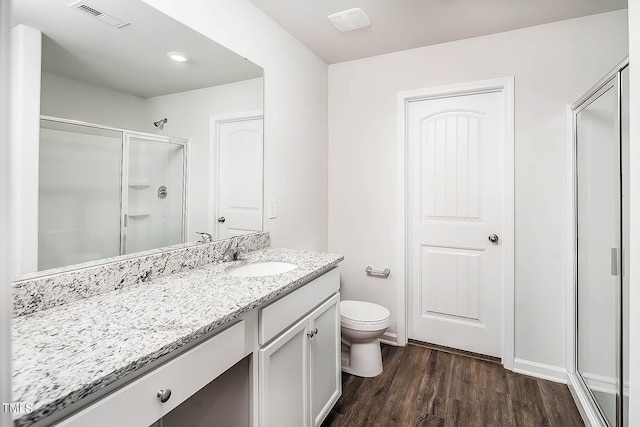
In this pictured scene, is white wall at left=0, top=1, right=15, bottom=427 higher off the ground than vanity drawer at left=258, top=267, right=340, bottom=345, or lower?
higher

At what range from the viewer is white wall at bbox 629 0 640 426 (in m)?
1.08

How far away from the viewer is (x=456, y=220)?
261 centimetres

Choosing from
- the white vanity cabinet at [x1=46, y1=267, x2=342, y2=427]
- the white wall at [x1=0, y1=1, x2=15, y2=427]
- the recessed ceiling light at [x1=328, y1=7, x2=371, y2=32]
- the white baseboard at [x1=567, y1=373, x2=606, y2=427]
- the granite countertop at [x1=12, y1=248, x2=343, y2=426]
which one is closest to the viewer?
the white wall at [x1=0, y1=1, x2=15, y2=427]

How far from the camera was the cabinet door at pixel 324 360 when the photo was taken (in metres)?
1.64

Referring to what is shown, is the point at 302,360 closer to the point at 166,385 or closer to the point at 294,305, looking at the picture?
the point at 294,305

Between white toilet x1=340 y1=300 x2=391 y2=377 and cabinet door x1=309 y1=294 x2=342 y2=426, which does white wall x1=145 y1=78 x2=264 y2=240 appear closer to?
cabinet door x1=309 y1=294 x2=342 y2=426

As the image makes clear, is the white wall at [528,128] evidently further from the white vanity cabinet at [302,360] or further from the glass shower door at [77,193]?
the glass shower door at [77,193]

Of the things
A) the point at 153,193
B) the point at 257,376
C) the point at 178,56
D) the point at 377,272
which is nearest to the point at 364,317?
the point at 377,272

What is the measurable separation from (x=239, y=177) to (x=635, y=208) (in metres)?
1.77

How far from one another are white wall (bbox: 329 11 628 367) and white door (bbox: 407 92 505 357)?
15 cm

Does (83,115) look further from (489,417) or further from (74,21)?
(489,417)

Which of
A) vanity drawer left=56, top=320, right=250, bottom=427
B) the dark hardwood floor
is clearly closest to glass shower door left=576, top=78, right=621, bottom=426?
the dark hardwood floor

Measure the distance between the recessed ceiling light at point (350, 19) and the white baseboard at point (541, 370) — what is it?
2542mm

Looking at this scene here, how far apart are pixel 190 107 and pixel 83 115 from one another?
1.70 ft
